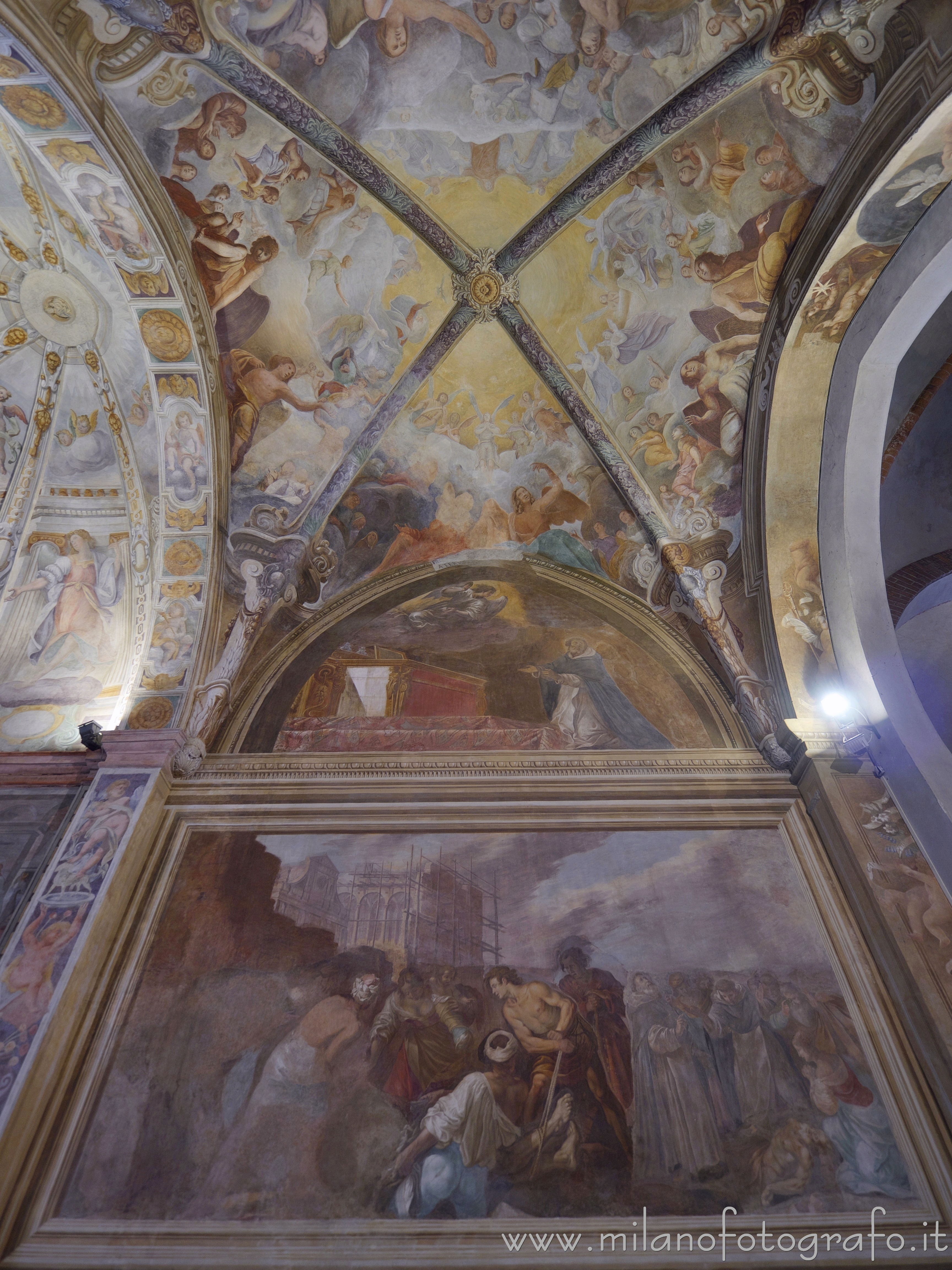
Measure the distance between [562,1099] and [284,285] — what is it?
30.3 feet

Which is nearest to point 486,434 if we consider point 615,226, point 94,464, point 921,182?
point 615,226

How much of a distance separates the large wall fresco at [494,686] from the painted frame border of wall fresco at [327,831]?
671 mm

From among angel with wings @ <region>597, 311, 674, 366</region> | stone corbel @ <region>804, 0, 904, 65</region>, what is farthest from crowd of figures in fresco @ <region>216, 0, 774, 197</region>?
angel with wings @ <region>597, 311, 674, 366</region>

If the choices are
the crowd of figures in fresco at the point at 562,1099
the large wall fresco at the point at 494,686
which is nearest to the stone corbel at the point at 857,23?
the large wall fresco at the point at 494,686

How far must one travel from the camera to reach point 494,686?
9.17m

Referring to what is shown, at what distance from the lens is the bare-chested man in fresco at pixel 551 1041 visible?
217 inches

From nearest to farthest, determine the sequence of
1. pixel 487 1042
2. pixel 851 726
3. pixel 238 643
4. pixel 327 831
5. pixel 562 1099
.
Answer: pixel 562 1099 → pixel 487 1042 → pixel 327 831 → pixel 851 726 → pixel 238 643

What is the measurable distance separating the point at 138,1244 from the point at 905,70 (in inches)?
442

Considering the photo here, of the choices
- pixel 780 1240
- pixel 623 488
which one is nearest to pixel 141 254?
pixel 623 488

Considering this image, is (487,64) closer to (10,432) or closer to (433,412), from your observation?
(433,412)

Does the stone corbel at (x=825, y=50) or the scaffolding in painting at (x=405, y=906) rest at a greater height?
the stone corbel at (x=825, y=50)

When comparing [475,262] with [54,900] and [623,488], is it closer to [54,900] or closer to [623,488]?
[623,488]

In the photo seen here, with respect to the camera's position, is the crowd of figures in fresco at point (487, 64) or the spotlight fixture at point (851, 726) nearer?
the spotlight fixture at point (851, 726)

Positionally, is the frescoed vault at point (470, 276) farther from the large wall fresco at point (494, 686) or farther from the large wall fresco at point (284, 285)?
the large wall fresco at point (494, 686)
